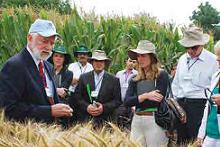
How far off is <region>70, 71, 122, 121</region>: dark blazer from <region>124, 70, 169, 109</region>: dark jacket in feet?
3.13

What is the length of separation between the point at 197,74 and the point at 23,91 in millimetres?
2766

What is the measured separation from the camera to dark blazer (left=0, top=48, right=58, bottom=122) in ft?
13.4

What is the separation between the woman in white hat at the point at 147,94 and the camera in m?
6.02

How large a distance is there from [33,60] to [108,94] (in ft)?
10.0

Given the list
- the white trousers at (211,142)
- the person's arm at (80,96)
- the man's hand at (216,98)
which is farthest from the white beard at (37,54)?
the person's arm at (80,96)

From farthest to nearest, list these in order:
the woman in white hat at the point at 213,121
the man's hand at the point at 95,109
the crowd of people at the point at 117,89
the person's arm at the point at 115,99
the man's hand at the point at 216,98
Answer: the person's arm at the point at 115,99 → the man's hand at the point at 95,109 → the woman in white hat at the point at 213,121 → the man's hand at the point at 216,98 → the crowd of people at the point at 117,89

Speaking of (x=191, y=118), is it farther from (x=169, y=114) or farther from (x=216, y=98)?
(x=216, y=98)

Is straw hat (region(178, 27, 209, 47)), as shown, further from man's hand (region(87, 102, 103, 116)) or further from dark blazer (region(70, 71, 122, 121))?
man's hand (region(87, 102, 103, 116))

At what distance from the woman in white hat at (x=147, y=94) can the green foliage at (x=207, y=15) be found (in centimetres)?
2260

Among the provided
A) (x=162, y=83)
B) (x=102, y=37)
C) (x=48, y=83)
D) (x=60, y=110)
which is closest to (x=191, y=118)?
(x=162, y=83)

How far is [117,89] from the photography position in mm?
7336

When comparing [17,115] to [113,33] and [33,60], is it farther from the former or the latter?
[113,33]

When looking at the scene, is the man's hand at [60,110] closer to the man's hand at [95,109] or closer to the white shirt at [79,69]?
the man's hand at [95,109]

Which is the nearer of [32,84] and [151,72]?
[32,84]
